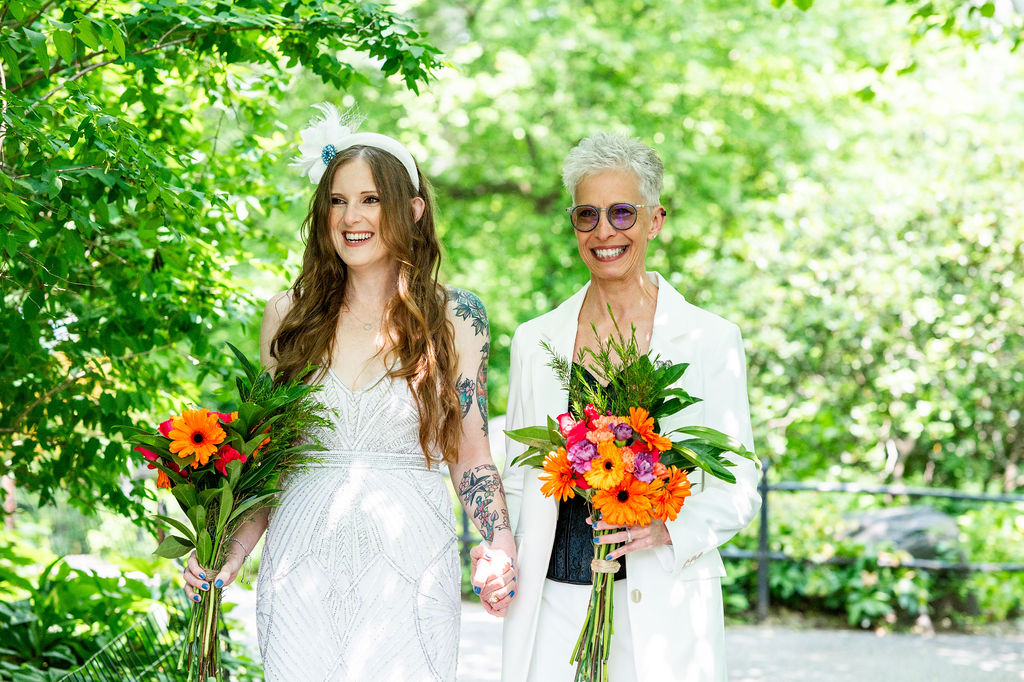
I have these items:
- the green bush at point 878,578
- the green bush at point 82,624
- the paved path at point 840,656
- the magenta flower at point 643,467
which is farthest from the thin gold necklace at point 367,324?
the green bush at point 878,578

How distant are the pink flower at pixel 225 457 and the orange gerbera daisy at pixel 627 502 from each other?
3.26 feet

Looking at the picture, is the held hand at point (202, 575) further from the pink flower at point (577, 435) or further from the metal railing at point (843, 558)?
the metal railing at point (843, 558)

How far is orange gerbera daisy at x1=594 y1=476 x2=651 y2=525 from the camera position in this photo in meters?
2.84

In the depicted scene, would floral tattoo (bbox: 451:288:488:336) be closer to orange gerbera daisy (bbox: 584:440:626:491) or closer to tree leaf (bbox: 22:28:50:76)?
orange gerbera daisy (bbox: 584:440:626:491)

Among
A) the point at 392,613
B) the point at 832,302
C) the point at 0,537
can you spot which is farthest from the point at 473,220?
the point at 392,613

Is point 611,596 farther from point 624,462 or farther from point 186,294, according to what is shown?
point 186,294

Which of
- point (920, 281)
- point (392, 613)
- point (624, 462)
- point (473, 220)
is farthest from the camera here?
point (473, 220)

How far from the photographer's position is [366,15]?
381 centimetres

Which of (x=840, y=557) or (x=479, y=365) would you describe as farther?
(x=840, y=557)

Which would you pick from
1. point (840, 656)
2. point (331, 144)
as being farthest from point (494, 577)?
point (840, 656)

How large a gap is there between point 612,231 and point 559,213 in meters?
9.60

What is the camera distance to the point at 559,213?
12.9 m

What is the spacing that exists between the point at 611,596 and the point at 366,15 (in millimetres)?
2204

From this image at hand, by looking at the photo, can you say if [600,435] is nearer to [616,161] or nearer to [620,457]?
[620,457]
